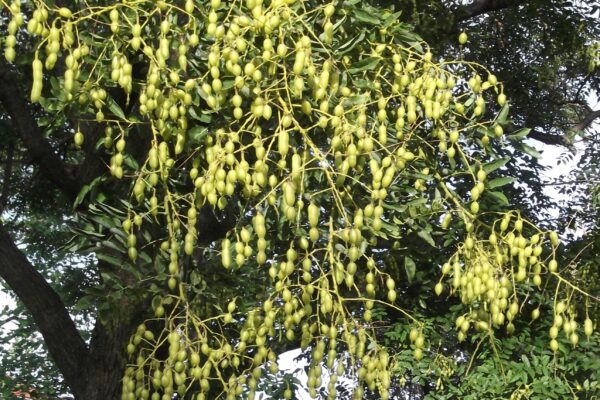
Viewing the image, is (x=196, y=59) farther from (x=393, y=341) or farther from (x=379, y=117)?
(x=393, y=341)

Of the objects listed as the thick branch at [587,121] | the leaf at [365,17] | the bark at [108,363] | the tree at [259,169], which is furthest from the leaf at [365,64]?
the thick branch at [587,121]

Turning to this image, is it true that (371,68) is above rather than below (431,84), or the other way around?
above

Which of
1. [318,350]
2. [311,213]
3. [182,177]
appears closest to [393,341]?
[182,177]

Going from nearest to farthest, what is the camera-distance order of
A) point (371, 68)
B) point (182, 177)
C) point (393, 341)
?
point (371, 68), point (182, 177), point (393, 341)

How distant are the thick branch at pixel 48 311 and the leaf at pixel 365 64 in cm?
189

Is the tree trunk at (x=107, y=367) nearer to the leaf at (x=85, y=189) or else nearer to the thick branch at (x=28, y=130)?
the thick branch at (x=28, y=130)

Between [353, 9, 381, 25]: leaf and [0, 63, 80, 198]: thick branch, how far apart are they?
1.66 metres

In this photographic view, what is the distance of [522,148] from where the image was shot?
323 centimetres

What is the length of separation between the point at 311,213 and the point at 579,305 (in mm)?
2357

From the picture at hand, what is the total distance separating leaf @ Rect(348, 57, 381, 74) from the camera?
3.02m

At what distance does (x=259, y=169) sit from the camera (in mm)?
2621

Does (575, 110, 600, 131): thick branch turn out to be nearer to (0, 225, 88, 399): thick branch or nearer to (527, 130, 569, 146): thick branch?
(527, 130, 569, 146): thick branch

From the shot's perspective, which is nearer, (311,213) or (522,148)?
(311,213)

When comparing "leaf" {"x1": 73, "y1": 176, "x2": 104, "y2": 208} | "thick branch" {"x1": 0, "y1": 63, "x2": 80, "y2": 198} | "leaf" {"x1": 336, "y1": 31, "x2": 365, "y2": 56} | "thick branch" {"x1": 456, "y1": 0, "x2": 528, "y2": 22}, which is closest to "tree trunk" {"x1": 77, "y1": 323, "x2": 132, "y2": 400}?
"thick branch" {"x1": 0, "y1": 63, "x2": 80, "y2": 198}
